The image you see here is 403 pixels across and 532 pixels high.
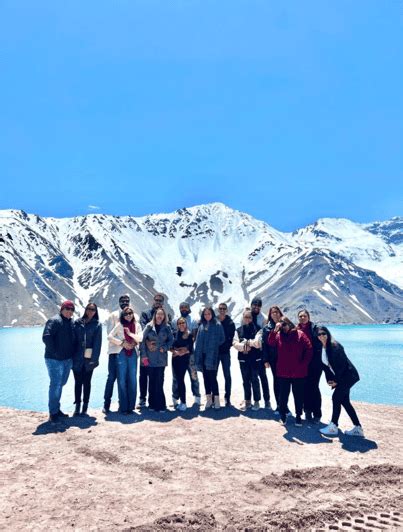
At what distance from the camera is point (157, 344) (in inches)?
424

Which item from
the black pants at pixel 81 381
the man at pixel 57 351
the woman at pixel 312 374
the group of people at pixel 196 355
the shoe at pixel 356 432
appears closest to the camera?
the shoe at pixel 356 432

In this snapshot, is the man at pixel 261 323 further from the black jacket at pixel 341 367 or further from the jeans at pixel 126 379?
the jeans at pixel 126 379

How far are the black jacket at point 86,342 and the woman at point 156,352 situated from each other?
48.5 inches

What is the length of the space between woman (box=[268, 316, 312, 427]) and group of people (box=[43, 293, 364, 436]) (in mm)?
24

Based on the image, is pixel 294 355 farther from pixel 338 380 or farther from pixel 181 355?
pixel 181 355

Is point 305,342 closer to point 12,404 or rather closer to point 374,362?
point 12,404

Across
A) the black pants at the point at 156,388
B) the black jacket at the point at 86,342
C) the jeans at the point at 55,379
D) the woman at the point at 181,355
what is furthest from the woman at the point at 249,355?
the jeans at the point at 55,379

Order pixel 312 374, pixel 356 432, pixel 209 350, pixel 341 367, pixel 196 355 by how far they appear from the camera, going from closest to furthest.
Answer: pixel 356 432 < pixel 341 367 < pixel 312 374 < pixel 209 350 < pixel 196 355

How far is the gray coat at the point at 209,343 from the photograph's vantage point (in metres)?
11.1

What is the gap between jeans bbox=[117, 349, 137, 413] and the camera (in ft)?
34.7

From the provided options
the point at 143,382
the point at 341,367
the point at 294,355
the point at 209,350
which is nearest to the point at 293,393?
the point at 294,355

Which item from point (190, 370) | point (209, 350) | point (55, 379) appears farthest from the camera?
point (190, 370)

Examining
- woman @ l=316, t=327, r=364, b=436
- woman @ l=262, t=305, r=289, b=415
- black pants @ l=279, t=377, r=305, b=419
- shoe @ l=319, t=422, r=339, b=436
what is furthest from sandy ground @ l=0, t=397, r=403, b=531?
woman @ l=262, t=305, r=289, b=415

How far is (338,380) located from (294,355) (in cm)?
113
